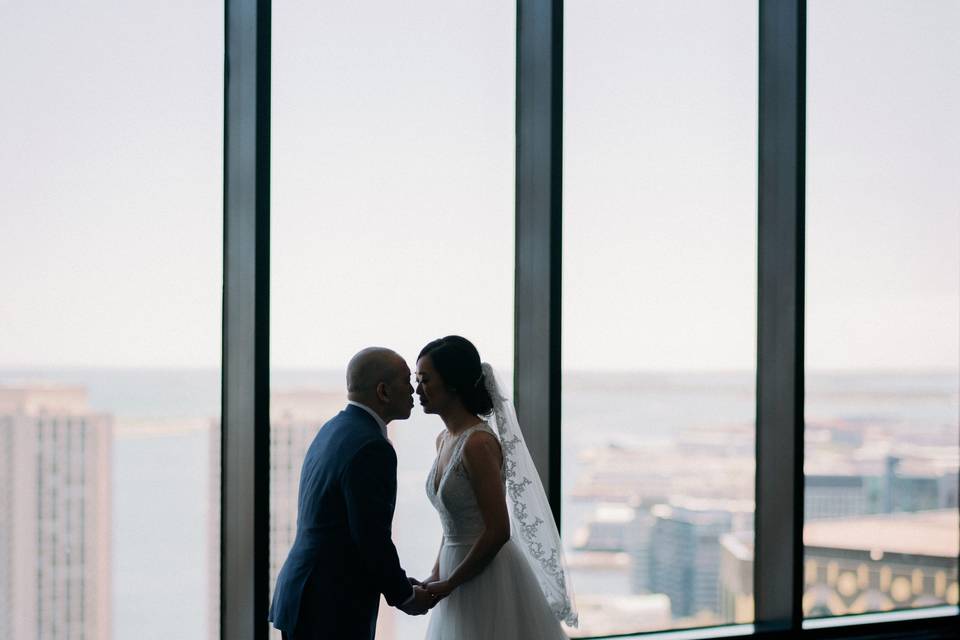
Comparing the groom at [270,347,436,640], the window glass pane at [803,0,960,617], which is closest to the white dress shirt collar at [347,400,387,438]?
the groom at [270,347,436,640]

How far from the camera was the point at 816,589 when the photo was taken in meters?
3.87

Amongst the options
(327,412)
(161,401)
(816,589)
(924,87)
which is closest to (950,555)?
(816,589)

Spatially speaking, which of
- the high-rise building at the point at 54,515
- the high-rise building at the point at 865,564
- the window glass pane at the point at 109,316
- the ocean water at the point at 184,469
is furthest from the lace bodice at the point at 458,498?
the high-rise building at the point at 865,564

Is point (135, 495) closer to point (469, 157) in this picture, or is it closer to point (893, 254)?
point (469, 157)

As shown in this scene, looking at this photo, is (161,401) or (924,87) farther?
(924,87)

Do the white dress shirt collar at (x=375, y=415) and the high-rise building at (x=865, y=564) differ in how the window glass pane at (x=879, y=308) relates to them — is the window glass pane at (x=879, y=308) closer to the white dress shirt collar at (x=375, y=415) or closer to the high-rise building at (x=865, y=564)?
the high-rise building at (x=865, y=564)

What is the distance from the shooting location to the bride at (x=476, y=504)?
103 inches

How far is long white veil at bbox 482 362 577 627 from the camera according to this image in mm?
2758

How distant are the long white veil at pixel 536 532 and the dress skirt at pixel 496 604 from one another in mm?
67

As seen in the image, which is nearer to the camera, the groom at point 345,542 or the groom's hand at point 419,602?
the groom at point 345,542

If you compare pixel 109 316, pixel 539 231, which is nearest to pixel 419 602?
pixel 109 316

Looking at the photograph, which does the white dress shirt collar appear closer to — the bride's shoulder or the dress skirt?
the bride's shoulder

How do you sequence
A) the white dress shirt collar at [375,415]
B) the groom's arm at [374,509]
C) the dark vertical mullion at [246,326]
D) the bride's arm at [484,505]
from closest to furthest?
1. the groom's arm at [374,509]
2. the white dress shirt collar at [375,415]
3. the bride's arm at [484,505]
4. the dark vertical mullion at [246,326]

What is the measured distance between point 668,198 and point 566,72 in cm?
59
